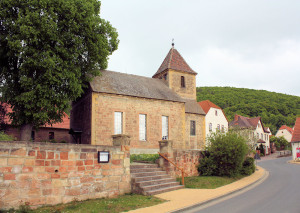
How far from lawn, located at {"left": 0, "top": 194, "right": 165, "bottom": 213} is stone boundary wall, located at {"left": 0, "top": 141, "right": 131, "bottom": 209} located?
39 centimetres

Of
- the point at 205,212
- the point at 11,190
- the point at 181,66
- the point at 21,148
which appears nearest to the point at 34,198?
the point at 11,190

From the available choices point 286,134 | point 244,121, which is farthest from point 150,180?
point 286,134

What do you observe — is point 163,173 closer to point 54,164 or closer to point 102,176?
point 102,176

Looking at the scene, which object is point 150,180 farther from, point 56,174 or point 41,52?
point 41,52

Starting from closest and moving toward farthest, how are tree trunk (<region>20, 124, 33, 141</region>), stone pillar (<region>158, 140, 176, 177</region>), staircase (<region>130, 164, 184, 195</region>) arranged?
staircase (<region>130, 164, 184, 195</region>), stone pillar (<region>158, 140, 176, 177</region>), tree trunk (<region>20, 124, 33, 141</region>)

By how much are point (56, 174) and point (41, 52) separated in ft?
31.5

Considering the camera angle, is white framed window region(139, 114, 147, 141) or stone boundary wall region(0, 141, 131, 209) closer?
stone boundary wall region(0, 141, 131, 209)

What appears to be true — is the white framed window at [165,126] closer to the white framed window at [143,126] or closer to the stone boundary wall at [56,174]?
the white framed window at [143,126]

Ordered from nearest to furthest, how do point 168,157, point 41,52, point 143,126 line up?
point 168,157
point 41,52
point 143,126

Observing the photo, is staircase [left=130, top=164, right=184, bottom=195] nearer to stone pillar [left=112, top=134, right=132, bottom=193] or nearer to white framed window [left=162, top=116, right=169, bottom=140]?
stone pillar [left=112, top=134, right=132, bottom=193]

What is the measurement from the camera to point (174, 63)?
3117cm

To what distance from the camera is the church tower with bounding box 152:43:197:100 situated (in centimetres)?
3019

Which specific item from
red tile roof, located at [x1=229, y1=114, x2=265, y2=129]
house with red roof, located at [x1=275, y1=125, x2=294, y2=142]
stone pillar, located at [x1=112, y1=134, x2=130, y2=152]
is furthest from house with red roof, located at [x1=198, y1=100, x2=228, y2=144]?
house with red roof, located at [x1=275, y1=125, x2=294, y2=142]

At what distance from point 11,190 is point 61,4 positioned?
13.1 metres
